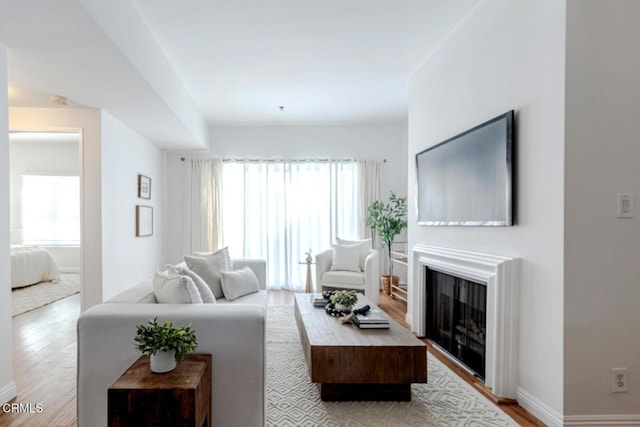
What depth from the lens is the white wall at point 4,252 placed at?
2.42 metres

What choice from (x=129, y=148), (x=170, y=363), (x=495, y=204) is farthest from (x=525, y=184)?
(x=129, y=148)

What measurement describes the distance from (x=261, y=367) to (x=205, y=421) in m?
0.36

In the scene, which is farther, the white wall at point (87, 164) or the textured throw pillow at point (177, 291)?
the white wall at point (87, 164)

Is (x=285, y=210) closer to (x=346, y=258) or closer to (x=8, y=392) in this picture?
(x=346, y=258)

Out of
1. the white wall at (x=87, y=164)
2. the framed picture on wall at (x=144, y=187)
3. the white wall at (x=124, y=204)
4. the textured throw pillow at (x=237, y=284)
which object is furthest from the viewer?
the framed picture on wall at (x=144, y=187)

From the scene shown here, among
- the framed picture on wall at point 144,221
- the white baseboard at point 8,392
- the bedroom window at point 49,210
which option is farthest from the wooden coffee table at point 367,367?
the bedroom window at point 49,210

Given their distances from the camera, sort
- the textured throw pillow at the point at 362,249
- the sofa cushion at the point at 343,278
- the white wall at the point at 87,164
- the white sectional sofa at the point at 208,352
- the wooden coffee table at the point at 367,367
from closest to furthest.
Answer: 1. the white sectional sofa at the point at 208,352
2. the wooden coffee table at the point at 367,367
3. the white wall at the point at 87,164
4. the sofa cushion at the point at 343,278
5. the textured throw pillow at the point at 362,249

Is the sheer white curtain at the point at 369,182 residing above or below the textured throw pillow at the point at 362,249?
above

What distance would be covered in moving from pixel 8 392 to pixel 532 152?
3.56 metres

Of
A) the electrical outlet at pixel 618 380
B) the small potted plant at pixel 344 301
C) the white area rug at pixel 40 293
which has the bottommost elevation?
the white area rug at pixel 40 293

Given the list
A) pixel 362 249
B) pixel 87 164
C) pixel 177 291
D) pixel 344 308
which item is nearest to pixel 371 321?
pixel 344 308

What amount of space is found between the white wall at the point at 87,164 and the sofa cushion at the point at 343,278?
8.71 ft

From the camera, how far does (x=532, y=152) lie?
2221mm

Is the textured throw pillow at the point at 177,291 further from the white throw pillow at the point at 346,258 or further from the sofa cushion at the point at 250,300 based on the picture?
the white throw pillow at the point at 346,258
